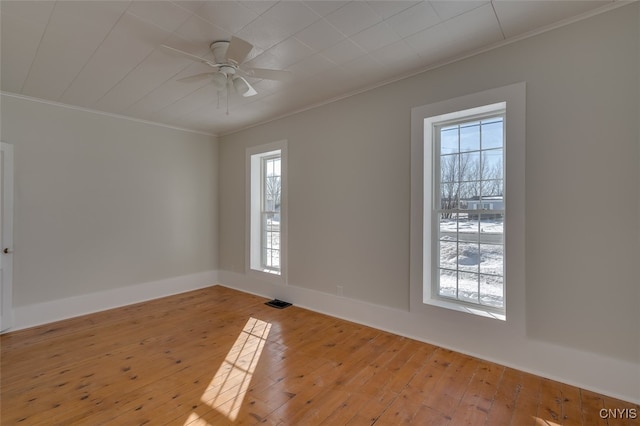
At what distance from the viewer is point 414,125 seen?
311 centimetres

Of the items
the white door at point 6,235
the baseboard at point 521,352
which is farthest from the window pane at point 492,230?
the white door at point 6,235

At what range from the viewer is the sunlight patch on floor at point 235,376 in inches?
81.6

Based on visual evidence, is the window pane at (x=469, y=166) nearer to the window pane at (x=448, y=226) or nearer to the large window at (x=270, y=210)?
the window pane at (x=448, y=226)

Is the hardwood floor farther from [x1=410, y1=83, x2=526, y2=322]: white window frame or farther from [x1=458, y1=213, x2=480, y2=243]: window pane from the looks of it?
[x1=458, y1=213, x2=480, y2=243]: window pane

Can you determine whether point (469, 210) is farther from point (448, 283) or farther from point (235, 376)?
point (235, 376)

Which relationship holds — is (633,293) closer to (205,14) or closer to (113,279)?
(205,14)

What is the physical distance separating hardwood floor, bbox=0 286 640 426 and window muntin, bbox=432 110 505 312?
65 centimetres

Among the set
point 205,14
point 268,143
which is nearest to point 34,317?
point 268,143

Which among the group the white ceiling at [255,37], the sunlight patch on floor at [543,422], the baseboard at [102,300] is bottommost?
the sunlight patch on floor at [543,422]

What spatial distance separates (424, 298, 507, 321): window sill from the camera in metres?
2.67

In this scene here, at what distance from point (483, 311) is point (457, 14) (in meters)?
2.51

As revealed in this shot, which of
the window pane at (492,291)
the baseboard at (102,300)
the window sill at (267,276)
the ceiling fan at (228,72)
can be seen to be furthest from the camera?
the window sill at (267,276)

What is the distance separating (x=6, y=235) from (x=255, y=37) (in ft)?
12.0

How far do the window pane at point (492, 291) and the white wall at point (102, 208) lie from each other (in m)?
4.43
